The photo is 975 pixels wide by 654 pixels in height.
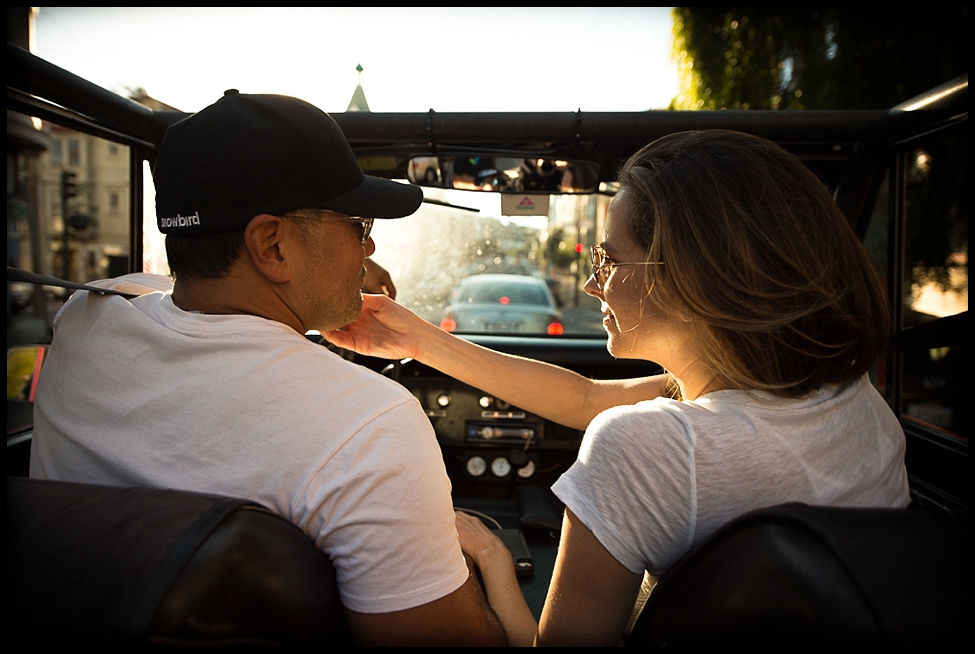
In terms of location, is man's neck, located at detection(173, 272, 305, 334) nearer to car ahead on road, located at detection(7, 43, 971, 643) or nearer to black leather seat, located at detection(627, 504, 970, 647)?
car ahead on road, located at detection(7, 43, 971, 643)

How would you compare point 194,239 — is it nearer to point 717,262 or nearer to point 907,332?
point 717,262

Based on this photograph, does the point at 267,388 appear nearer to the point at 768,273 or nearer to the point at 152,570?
the point at 152,570

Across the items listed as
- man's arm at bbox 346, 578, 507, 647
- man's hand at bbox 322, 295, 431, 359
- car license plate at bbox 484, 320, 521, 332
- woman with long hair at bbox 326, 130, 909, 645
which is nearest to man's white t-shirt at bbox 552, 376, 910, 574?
woman with long hair at bbox 326, 130, 909, 645

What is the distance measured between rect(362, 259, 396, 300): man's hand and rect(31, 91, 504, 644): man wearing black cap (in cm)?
117

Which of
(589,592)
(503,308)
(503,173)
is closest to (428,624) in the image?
(589,592)

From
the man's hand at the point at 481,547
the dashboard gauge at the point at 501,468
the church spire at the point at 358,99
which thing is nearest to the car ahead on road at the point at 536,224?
the dashboard gauge at the point at 501,468

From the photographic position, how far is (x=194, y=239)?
1.45m

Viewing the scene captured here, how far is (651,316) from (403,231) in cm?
185

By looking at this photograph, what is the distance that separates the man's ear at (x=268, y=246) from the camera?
141cm

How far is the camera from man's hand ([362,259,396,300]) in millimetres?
2752

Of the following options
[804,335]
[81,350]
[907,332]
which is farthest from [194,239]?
[907,332]

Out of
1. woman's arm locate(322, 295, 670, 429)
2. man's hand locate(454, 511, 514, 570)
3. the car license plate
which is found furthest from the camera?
the car license plate

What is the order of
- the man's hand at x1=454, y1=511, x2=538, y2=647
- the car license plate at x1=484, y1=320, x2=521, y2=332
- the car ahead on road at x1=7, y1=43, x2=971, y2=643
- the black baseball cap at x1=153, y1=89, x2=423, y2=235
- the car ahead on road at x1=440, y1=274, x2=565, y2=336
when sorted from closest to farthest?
the black baseball cap at x1=153, y1=89, x2=423, y2=235 → the man's hand at x1=454, y1=511, x2=538, y2=647 → the car ahead on road at x1=7, y1=43, x2=971, y2=643 → the car ahead on road at x1=440, y1=274, x2=565, y2=336 → the car license plate at x1=484, y1=320, x2=521, y2=332

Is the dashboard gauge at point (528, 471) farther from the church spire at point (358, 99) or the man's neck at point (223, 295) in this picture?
the man's neck at point (223, 295)
